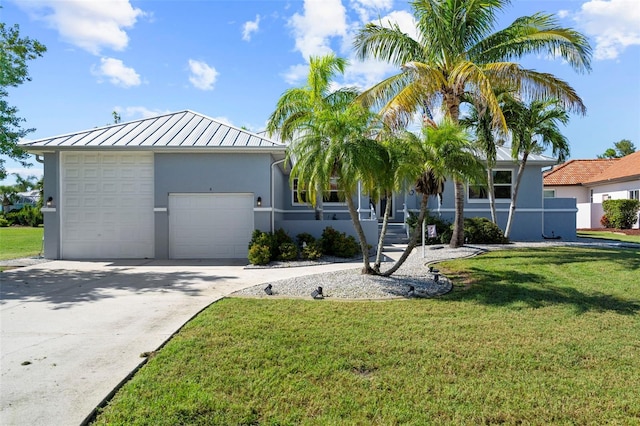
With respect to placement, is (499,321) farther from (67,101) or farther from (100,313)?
(67,101)

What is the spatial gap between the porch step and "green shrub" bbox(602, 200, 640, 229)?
16.1 meters

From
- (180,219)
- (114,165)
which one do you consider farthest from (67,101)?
(180,219)

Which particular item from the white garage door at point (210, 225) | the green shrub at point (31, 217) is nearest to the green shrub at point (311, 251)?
the white garage door at point (210, 225)

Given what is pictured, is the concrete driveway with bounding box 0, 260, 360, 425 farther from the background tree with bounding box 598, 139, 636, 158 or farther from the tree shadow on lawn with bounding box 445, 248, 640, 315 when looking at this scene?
the background tree with bounding box 598, 139, 636, 158

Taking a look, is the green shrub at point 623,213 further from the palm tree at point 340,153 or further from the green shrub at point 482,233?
the palm tree at point 340,153

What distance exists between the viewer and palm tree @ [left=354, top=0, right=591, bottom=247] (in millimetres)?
11992

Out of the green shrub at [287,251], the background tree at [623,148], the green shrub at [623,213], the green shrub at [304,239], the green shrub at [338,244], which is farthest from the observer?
the background tree at [623,148]

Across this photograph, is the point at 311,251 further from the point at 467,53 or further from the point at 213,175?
the point at 467,53

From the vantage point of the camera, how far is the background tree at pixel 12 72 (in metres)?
12.4

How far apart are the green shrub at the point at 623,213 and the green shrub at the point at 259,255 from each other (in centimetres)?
2456

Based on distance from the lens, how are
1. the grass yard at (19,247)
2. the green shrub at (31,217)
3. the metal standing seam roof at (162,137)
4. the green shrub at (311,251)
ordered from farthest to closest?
1. the green shrub at (31,217)
2. the grass yard at (19,247)
3. the metal standing seam roof at (162,137)
4. the green shrub at (311,251)

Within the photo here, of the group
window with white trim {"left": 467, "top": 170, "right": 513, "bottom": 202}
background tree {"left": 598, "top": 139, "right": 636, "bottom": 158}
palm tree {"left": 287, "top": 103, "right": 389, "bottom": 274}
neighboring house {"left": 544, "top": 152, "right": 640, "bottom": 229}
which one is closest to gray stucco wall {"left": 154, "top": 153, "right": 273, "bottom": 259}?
palm tree {"left": 287, "top": 103, "right": 389, "bottom": 274}

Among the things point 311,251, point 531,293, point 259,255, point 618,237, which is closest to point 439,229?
point 311,251

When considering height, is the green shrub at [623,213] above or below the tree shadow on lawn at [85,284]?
above
